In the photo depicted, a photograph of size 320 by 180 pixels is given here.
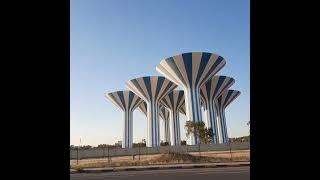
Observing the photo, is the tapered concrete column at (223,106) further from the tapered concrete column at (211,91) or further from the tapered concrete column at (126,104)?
the tapered concrete column at (126,104)

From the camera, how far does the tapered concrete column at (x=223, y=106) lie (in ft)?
362

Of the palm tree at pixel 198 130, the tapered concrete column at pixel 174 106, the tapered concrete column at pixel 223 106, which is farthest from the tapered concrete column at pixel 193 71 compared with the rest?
the tapered concrete column at pixel 223 106

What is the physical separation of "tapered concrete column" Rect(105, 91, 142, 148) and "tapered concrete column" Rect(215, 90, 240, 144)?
986 inches

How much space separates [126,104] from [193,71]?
110ft

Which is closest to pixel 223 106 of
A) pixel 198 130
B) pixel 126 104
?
pixel 126 104

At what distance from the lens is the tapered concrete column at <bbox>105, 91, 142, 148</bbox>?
102875 millimetres

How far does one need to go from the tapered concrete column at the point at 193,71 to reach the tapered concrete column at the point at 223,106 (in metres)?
34.3

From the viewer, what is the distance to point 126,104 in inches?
4077

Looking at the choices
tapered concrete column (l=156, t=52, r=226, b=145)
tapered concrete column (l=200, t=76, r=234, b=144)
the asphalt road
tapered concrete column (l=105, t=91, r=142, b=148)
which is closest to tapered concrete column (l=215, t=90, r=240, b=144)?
tapered concrete column (l=200, t=76, r=234, b=144)

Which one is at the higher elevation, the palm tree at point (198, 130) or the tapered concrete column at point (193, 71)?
the tapered concrete column at point (193, 71)

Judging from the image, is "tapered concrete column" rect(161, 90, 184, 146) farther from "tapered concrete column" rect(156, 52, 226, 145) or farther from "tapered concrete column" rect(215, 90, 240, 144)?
"tapered concrete column" rect(156, 52, 226, 145)
